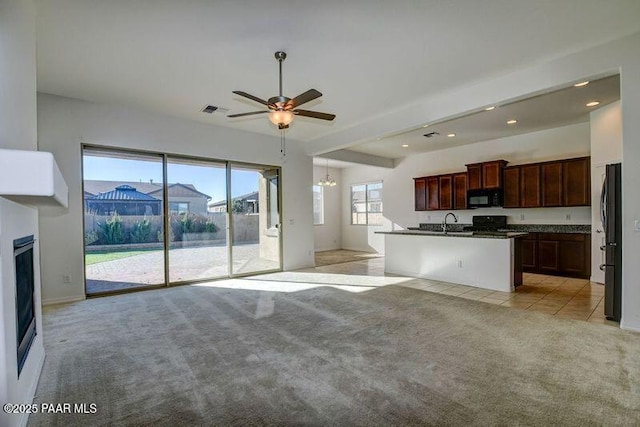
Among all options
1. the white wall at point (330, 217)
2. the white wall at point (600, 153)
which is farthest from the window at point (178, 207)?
the white wall at point (600, 153)

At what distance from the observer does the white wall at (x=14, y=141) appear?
1576 millimetres

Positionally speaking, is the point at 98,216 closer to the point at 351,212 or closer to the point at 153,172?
the point at 153,172

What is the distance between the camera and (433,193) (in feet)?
26.7

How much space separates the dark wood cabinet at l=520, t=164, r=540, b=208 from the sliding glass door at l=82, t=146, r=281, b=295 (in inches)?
210

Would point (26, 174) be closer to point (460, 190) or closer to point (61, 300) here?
point (61, 300)

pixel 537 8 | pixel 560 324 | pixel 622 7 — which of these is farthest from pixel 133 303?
pixel 622 7

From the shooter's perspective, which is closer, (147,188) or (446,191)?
(147,188)

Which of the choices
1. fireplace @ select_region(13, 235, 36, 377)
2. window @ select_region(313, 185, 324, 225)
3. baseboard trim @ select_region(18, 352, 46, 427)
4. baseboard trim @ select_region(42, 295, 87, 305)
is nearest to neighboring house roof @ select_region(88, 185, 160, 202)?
baseboard trim @ select_region(42, 295, 87, 305)

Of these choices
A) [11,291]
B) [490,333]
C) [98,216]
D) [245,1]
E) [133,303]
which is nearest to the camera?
[11,291]

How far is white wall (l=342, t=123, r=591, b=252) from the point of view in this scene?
20.1 feet

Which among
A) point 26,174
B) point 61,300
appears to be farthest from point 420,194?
point 26,174

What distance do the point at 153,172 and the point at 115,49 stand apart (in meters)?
2.45

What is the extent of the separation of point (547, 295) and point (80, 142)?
7.44m

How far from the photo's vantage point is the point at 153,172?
209 inches
